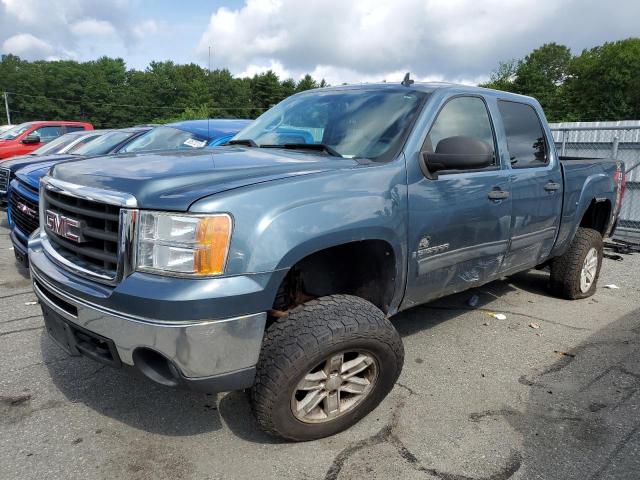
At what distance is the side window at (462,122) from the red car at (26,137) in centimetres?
Answer: 1211

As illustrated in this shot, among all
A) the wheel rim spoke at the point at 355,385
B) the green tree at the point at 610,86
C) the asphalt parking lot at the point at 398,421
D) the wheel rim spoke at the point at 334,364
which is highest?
the green tree at the point at 610,86

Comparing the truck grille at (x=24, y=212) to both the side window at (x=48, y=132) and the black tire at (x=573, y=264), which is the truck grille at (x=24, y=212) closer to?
the black tire at (x=573, y=264)

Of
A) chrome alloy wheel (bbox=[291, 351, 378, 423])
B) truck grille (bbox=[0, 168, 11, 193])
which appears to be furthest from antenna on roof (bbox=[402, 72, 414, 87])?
truck grille (bbox=[0, 168, 11, 193])

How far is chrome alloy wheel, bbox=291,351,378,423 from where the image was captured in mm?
2490

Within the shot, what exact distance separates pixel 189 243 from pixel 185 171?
49cm

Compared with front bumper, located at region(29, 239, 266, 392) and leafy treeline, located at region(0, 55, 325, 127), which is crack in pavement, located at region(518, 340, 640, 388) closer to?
front bumper, located at region(29, 239, 266, 392)

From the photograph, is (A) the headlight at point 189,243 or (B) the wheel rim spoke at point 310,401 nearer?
(A) the headlight at point 189,243

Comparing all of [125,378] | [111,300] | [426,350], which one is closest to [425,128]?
[426,350]

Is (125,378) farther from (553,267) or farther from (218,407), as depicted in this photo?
(553,267)

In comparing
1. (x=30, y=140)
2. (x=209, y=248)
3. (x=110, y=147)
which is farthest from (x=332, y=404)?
(x=30, y=140)

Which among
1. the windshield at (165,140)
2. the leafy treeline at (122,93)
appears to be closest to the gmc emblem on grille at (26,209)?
the windshield at (165,140)

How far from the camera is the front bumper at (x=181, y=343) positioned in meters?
2.06

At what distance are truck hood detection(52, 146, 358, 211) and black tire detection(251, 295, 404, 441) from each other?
0.70 metres

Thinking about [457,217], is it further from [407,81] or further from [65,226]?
[65,226]
